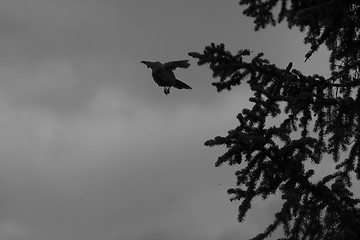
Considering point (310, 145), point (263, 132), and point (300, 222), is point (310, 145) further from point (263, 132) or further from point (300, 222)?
point (300, 222)

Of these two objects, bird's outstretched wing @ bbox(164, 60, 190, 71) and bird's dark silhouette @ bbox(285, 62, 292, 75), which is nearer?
bird's outstretched wing @ bbox(164, 60, 190, 71)

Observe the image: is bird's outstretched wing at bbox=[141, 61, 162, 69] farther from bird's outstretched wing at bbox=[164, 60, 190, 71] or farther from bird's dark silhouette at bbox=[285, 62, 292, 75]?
bird's dark silhouette at bbox=[285, 62, 292, 75]

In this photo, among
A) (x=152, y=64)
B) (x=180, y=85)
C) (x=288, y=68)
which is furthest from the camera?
(x=288, y=68)

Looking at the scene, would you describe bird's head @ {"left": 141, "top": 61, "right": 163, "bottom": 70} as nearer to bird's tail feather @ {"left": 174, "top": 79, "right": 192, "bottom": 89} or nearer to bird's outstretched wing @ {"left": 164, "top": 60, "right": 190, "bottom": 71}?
bird's outstretched wing @ {"left": 164, "top": 60, "right": 190, "bottom": 71}

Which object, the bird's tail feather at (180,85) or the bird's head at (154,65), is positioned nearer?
the bird's head at (154,65)

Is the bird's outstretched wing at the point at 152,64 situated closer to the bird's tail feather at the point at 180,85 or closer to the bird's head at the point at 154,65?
the bird's head at the point at 154,65

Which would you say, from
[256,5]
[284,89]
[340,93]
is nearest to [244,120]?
[284,89]

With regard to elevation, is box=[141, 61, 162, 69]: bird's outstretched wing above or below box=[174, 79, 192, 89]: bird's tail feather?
above

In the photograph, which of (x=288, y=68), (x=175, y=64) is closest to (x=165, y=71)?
(x=175, y=64)

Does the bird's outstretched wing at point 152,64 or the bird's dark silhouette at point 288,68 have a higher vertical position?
the bird's dark silhouette at point 288,68

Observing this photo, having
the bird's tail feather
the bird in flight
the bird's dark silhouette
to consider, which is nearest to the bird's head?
the bird in flight

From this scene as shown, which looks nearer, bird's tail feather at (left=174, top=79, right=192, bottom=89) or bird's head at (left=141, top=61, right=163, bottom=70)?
bird's head at (left=141, top=61, right=163, bottom=70)

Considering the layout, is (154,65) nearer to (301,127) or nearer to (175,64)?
(175,64)

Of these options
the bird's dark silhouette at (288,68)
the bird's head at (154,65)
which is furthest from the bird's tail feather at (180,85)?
the bird's dark silhouette at (288,68)
